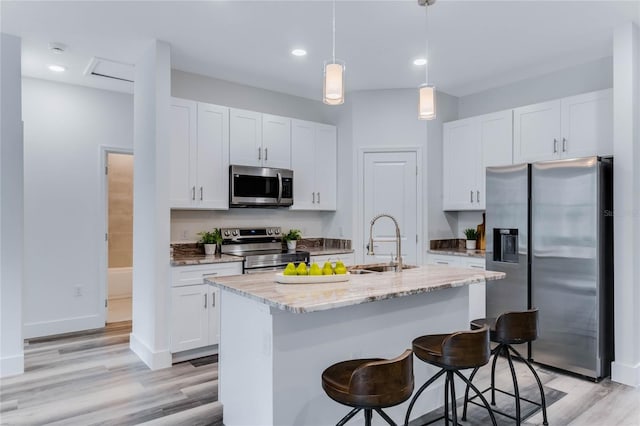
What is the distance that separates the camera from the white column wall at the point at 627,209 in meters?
3.23

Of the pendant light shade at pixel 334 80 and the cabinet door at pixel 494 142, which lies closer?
the pendant light shade at pixel 334 80

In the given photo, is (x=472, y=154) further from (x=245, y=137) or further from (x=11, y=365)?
(x=11, y=365)

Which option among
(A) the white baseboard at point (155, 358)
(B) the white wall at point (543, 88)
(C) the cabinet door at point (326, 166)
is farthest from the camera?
(C) the cabinet door at point (326, 166)

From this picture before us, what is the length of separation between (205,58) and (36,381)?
3.13m

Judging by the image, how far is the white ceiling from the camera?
9.76 ft

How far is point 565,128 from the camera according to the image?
3902 mm

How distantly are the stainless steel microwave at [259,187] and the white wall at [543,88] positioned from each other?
8.02ft

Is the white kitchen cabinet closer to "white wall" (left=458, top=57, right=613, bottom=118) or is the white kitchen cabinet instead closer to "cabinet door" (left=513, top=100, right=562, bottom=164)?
"cabinet door" (left=513, top=100, right=562, bottom=164)

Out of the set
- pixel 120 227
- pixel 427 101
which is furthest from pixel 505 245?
pixel 120 227

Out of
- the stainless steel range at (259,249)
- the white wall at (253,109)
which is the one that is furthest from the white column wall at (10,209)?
the stainless steel range at (259,249)

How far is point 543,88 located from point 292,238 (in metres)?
3.22

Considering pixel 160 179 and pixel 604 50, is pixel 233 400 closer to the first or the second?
pixel 160 179

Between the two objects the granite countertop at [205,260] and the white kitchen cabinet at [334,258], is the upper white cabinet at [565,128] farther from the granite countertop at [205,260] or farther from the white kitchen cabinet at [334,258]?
the granite countertop at [205,260]

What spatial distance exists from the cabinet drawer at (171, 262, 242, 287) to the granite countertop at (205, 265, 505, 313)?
4.25ft
